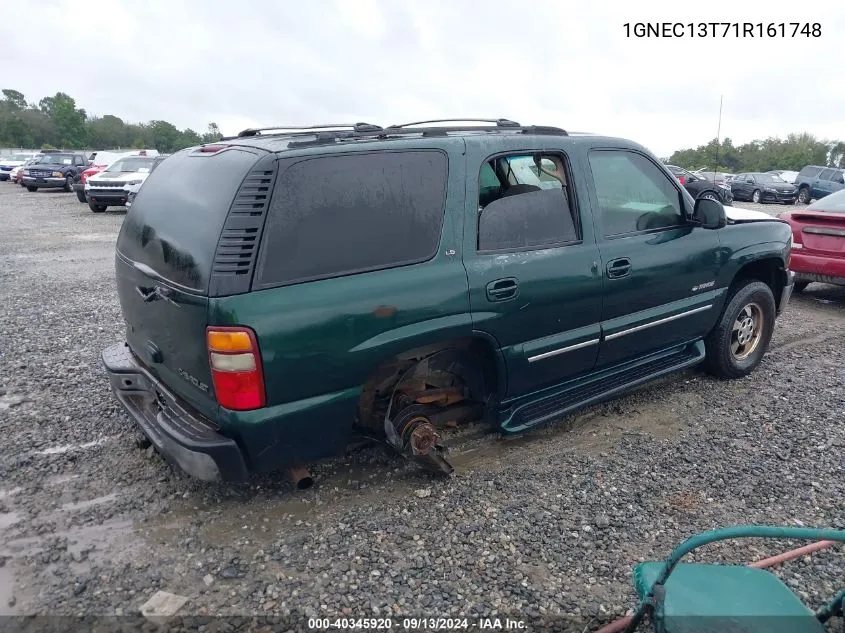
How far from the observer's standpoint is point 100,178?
16812mm

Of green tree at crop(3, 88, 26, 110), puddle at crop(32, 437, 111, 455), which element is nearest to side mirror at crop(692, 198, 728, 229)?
puddle at crop(32, 437, 111, 455)

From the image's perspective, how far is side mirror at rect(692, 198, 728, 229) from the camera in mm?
4117

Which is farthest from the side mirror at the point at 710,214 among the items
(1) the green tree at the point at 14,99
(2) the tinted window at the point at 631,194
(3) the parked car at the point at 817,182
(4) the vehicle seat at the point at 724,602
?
(1) the green tree at the point at 14,99

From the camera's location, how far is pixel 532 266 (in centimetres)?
342

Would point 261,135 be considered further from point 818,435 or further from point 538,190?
point 818,435

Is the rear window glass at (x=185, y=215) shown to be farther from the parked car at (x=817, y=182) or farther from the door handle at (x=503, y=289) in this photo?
the parked car at (x=817, y=182)

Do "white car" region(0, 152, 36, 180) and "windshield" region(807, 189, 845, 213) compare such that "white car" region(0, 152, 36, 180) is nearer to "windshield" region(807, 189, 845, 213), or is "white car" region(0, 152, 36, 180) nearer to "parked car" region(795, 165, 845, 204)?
"windshield" region(807, 189, 845, 213)

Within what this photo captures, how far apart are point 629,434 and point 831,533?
2152 millimetres

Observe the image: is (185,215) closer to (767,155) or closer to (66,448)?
(66,448)

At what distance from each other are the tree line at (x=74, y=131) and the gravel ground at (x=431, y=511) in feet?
229

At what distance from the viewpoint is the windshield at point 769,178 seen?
986 inches

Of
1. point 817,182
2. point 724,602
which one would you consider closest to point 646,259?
point 724,602

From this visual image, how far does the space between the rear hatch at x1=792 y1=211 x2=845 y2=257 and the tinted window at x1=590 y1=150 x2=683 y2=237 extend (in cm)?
359

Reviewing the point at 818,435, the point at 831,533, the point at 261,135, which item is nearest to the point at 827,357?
the point at 818,435
